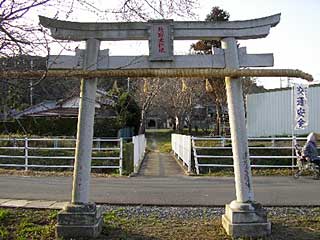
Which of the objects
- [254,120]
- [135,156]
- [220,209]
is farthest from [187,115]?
[220,209]

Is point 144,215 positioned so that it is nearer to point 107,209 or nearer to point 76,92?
point 107,209

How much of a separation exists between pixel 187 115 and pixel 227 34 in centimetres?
3934

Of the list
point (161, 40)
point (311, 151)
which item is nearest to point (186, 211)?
point (161, 40)

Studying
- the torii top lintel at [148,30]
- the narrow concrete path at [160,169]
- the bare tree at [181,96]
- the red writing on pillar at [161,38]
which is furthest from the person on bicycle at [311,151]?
the bare tree at [181,96]

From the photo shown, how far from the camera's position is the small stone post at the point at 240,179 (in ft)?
22.7

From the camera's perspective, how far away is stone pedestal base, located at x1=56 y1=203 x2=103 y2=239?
270 inches

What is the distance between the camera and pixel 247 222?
274 inches

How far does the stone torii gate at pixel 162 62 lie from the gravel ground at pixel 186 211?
1.47 meters

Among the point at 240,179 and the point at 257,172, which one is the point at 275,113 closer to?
the point at 257,172

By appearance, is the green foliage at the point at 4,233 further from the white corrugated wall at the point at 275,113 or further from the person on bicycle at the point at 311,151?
the white corrugated wall at the point at 275,113

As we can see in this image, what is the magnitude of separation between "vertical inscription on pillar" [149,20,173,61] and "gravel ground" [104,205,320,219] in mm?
3185

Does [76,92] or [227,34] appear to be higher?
[227,34]

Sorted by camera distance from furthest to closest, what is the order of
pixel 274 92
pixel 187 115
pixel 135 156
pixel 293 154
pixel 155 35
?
pixel 187 115 < pixel 274 92 < pixel 135 156 < pixel 293 154 < pixel 155 35

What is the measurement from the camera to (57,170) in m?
17.3
